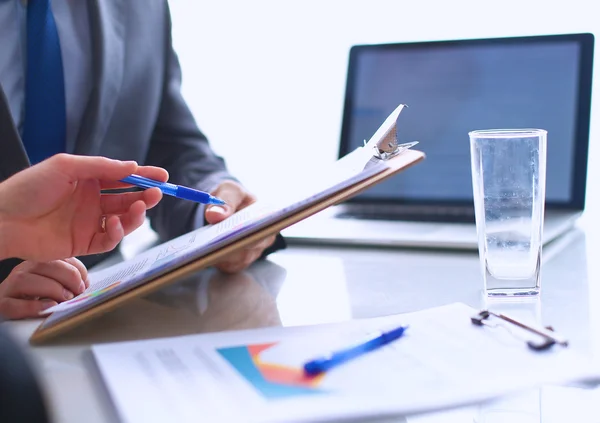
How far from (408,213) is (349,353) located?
0.75m

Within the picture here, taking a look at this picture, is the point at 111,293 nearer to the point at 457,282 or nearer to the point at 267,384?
the point at 267,384

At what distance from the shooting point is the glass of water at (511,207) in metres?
0.72

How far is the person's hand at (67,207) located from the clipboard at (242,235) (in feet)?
0.25

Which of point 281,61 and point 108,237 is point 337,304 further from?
point 281,61

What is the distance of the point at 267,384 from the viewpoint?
488 mm

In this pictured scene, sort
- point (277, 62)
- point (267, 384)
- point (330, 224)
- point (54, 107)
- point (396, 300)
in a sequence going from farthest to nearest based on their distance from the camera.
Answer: point (277, 62) → point (330, 224) → point (54, 107) → point (396, 300) → point (267, 384)

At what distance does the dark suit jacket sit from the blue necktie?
0.04m

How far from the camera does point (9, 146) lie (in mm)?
929

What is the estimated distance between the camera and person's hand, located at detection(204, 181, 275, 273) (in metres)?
0.90

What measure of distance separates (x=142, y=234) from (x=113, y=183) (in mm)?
518

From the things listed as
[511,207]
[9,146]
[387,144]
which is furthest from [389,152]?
[9,146]

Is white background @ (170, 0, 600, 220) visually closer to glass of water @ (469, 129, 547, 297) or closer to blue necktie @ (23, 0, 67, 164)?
blue necktie @ (23, 0, 67, 164)

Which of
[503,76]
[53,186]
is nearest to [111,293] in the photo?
[53,186]

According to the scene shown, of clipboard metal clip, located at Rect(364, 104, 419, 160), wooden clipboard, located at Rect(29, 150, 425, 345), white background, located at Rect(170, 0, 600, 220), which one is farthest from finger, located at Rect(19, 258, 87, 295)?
white background, located at Rect(170, 0, 600, 220)
